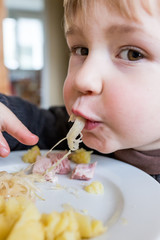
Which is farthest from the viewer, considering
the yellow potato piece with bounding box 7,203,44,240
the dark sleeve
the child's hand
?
the dark sleeve

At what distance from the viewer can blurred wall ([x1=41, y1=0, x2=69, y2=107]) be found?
3.45 m

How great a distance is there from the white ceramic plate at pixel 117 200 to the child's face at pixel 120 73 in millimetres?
102

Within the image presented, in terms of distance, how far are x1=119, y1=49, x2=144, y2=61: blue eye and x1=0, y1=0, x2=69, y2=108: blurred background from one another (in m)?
1.88

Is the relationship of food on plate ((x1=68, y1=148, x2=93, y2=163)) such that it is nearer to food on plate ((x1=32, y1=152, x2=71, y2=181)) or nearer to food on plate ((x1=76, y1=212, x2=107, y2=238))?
food on plate ((x1=32, y1=152, x2=71, y2=181))

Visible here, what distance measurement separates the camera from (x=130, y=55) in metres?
A: 0.58

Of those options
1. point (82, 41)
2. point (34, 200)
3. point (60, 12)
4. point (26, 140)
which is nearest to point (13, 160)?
point (26, 140)

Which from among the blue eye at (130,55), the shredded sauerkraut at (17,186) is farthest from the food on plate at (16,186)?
the blue eye at (130,55)

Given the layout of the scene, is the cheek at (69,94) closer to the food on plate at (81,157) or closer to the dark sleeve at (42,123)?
the food on plate at (81,157)

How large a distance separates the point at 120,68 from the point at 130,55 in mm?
33

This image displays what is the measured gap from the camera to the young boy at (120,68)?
540 millimetres

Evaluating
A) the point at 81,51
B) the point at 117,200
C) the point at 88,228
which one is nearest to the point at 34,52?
the point at 81,51

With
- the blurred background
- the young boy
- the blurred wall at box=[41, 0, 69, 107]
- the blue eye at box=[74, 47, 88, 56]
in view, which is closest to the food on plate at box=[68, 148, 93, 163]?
the young boy

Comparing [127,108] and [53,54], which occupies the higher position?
→ [127,108]

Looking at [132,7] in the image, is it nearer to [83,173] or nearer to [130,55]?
[130,55]
